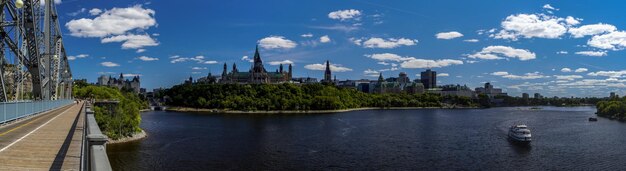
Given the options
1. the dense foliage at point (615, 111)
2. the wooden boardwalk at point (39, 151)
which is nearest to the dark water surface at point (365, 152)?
the wooden boardwalk at point (39, 151)

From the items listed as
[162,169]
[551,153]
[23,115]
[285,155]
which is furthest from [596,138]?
[23,115]

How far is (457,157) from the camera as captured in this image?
62.0 metres

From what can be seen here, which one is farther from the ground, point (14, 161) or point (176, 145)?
point (14, 161)

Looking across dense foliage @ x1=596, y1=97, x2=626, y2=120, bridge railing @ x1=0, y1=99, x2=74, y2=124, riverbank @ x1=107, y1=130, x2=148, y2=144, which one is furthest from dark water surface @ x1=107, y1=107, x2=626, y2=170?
dense foliage @ x1=596, y1=97, x2=626, y2=120

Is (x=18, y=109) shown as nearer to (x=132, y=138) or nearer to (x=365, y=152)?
(x=365, y=152)

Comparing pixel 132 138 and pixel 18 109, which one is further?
pixel 132 138

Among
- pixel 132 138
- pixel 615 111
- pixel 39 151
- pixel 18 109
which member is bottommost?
pixel 132 138

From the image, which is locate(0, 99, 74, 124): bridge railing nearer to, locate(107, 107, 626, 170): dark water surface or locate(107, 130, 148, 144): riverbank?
locate(107, 107, 626, 170): dark water surface

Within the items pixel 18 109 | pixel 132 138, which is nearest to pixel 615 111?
pixel 132 138

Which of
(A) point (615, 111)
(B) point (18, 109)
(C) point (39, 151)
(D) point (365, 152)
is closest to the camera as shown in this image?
(C) point (39, 151)

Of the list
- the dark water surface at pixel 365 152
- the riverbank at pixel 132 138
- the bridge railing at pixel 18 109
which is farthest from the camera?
the riverbank at pixel 132 138

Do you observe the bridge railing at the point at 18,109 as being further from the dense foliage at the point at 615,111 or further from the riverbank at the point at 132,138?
the dense foliage at the point at 615,111

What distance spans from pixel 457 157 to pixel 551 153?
15.3 meters

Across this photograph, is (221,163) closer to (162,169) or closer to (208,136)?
(162,169)
